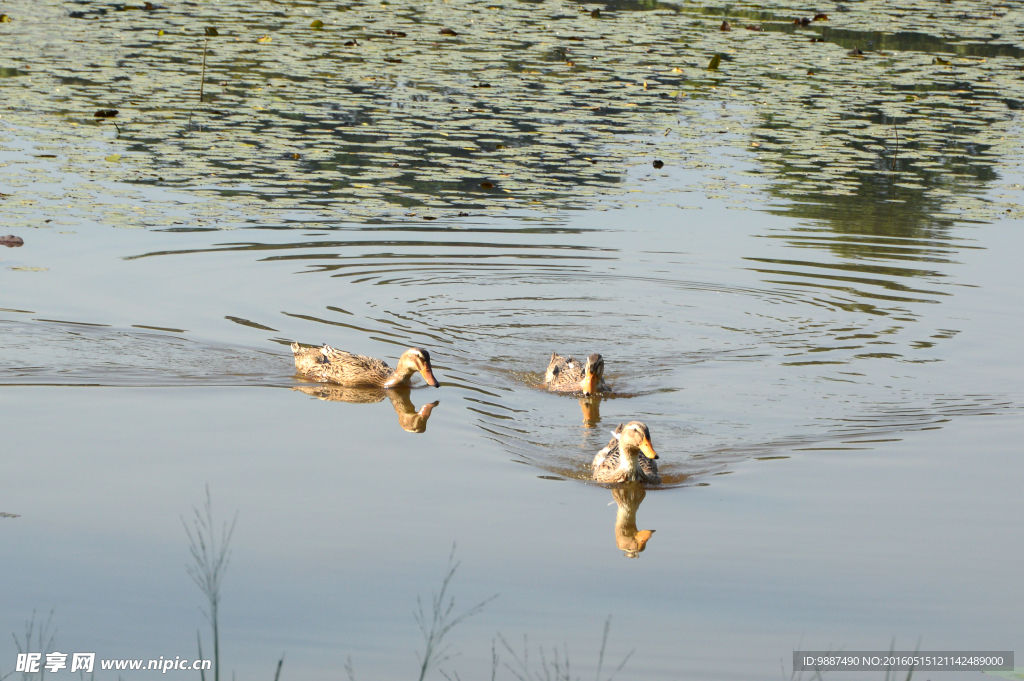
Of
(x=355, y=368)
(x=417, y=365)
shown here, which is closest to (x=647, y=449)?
(x=417, y=365)

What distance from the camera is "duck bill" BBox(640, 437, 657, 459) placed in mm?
7590

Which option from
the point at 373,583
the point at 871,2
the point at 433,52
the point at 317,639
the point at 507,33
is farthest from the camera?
the point at 871,2

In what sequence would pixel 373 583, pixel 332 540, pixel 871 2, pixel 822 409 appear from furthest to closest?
1. pixel 871 2
2. pixel 822 409
3. pixel 332 540
4. pixel 373 583

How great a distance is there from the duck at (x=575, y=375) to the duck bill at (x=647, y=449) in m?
2.01

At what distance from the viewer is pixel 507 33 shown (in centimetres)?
2581

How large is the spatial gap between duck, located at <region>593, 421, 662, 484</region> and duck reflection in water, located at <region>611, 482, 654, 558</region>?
0.08m

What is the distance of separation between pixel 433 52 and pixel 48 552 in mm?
17873

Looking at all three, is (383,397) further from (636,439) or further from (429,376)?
(636,439)

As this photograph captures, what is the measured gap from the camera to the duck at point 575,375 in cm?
972

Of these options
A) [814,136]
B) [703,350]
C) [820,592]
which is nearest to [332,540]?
[820,592]

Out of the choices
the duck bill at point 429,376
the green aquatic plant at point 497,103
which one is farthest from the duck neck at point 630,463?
the green aquatic plant at point 497,103

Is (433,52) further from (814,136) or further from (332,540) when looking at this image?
(332,540)

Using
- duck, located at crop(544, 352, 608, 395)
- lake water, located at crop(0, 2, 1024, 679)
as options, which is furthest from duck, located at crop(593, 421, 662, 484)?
duck, located at crop(544, 352, 608, 395)

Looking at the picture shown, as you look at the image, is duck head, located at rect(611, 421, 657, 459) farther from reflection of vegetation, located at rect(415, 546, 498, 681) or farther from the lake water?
reflection of vegetation, located at rect(415, 546, 498, 681)
